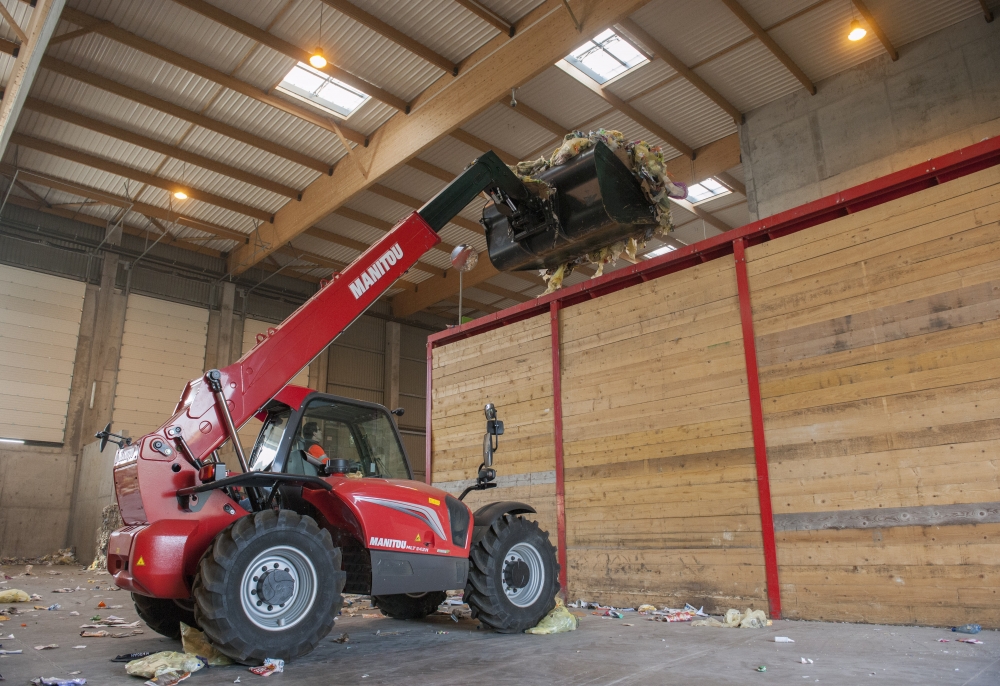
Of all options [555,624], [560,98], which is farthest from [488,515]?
[560,98]

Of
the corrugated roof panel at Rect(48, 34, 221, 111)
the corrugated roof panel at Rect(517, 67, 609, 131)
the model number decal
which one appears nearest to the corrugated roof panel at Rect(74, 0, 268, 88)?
the corrugated roof panel at Rect(48, 34, 221, 111)

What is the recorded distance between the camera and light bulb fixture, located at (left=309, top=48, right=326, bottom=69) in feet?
40.2

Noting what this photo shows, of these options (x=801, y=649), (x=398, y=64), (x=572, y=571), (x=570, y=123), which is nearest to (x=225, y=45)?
(x=398, y=64)

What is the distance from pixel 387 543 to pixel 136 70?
41.7 feet

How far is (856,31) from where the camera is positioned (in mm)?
11484

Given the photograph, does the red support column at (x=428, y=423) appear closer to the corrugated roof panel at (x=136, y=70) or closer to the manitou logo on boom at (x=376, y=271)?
the manitou logo on boom at (x=376, y=271)

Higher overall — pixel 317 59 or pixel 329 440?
pixel 317 59

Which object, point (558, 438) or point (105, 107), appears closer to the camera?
point (558, 438)

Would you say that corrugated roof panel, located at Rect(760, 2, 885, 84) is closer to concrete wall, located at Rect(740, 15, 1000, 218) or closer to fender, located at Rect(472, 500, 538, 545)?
concrete wall, located at Rect(740, 15, 1000, 218)

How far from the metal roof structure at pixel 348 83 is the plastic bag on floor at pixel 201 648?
9.54 meters

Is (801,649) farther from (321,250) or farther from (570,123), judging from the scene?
(321,250)

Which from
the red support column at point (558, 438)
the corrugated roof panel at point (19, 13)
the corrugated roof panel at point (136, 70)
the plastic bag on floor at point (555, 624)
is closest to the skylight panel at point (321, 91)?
the corrugated roof panel at point (136, 70)

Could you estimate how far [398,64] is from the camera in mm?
13336

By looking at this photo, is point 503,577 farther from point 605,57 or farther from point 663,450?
point 605,57
